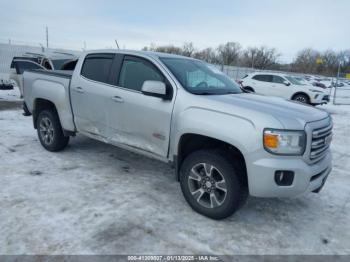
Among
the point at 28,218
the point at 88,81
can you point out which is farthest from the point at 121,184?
the point at 88,81

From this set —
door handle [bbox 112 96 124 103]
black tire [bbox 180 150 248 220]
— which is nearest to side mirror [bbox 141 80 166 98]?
door handle [bbox 112 96 124 103]

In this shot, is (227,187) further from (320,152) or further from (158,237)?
(320,152)

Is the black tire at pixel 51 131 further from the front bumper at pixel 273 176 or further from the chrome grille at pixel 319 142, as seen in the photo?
the chrome grille at pixel 319 142

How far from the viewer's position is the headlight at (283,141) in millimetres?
3070

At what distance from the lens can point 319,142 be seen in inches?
133

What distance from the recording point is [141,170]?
505 cm

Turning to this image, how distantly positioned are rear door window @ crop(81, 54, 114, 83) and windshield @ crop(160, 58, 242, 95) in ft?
3.09

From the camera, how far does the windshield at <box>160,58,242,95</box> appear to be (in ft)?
13.1

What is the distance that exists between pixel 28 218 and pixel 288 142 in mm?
2815

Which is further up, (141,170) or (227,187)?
(227,187)

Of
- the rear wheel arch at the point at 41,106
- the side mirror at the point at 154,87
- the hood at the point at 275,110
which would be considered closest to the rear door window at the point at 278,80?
the hood at the point at 275,110

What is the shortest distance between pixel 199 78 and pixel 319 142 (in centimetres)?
174

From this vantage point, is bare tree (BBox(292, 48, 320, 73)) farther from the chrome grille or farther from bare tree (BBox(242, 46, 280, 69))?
the chrome grille

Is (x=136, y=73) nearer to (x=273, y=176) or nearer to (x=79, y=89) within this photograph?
(x=79, y=89)
